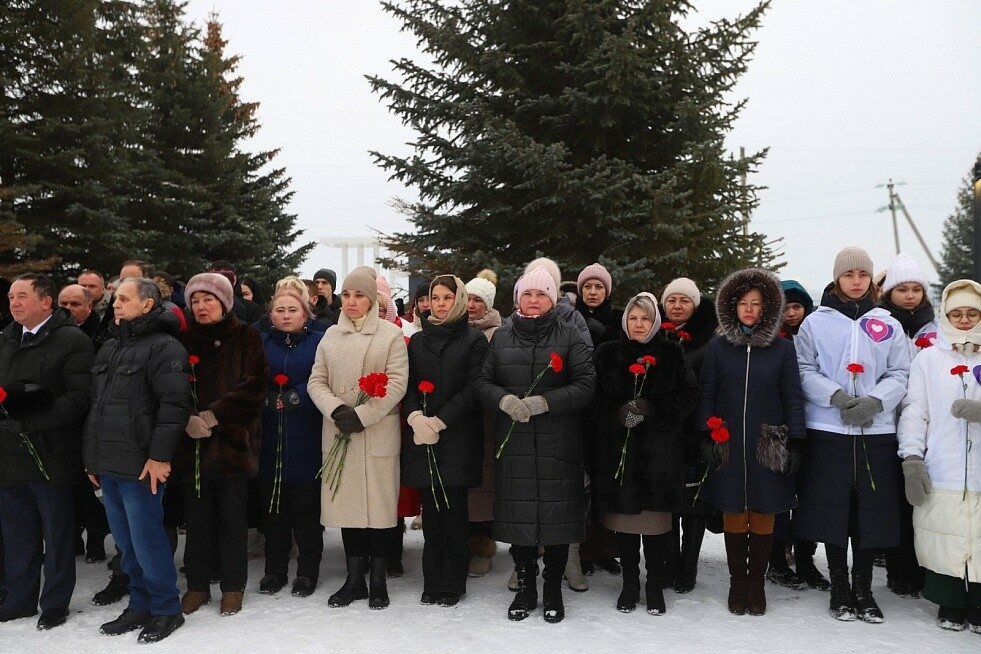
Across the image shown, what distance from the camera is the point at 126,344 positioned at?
4.67 meters

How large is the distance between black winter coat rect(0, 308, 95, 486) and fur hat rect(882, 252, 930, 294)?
576 centimetres

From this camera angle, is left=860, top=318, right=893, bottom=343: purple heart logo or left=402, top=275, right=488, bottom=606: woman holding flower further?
left=402, top=275, right=488, bottom=606: woman holding flower

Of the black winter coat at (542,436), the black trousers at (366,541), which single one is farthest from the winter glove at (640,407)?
the black trousers at (366,541)

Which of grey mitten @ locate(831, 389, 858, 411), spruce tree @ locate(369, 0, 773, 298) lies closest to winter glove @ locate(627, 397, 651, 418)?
grey mitten @ locate(831, 389, 858, 411)

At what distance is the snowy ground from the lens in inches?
174

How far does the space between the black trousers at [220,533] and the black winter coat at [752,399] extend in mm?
3192

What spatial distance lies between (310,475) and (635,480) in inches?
89.9

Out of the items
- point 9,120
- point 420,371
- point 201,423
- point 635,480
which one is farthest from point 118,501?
point 9,120

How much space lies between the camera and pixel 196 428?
479cm

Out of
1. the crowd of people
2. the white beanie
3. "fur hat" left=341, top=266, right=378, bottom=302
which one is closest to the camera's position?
the crowd of people

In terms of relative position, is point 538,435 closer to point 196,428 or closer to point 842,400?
point 842,400

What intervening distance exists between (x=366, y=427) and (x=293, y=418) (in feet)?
2.06

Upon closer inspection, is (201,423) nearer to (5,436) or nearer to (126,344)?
(126,344)

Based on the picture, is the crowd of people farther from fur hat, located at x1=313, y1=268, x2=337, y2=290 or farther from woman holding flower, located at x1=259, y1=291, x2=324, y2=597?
fur hat, located at x1=313, y1=268, x2=337, y2=290
